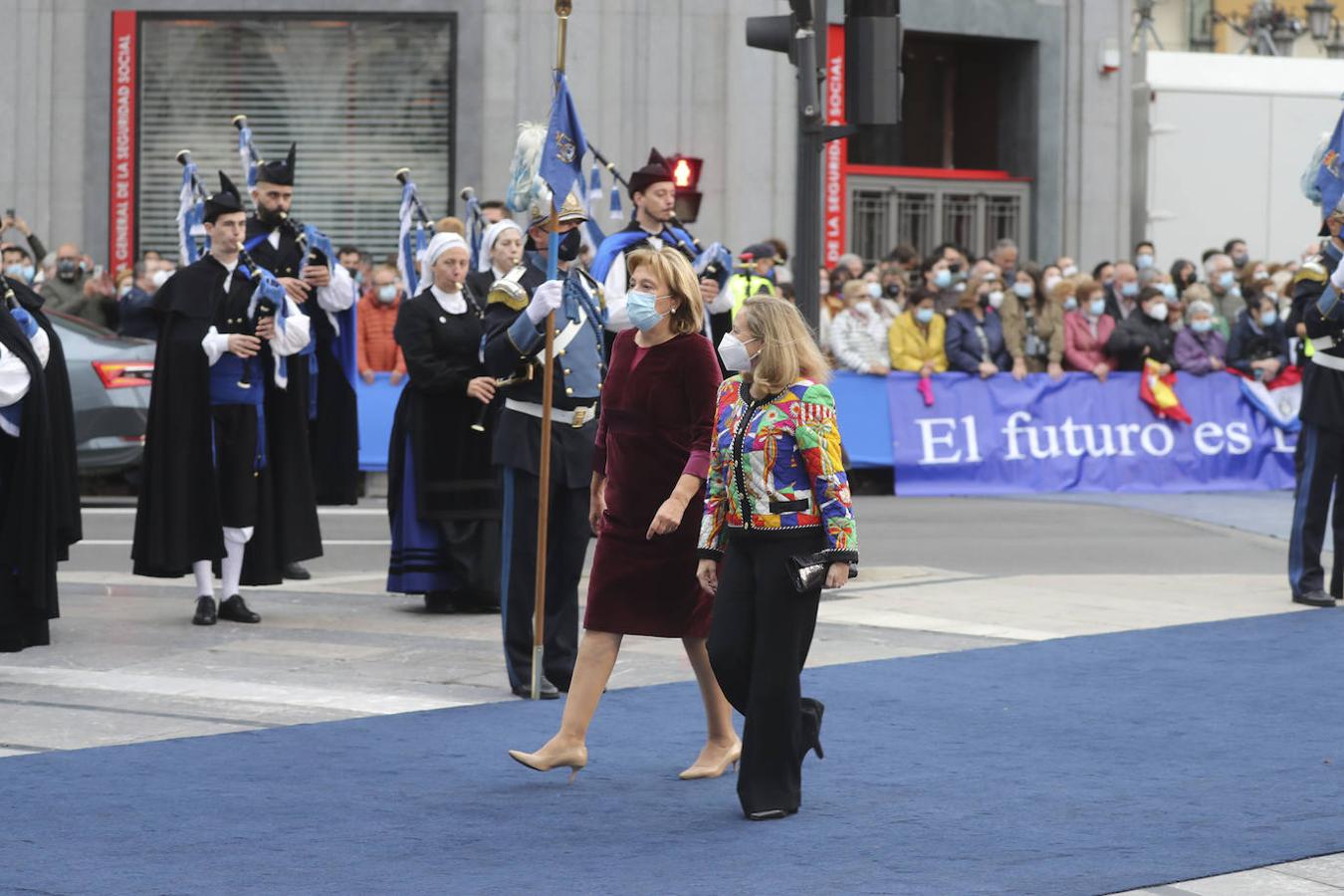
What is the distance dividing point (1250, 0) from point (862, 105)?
1448 inches

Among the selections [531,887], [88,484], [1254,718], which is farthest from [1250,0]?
[531,887]

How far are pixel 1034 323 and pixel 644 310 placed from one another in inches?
497

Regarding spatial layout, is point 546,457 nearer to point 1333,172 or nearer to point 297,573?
point 297,573

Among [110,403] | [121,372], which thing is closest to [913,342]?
[121,372]

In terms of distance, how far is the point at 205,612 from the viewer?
36.8 ft

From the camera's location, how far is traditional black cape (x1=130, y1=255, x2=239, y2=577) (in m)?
11.1

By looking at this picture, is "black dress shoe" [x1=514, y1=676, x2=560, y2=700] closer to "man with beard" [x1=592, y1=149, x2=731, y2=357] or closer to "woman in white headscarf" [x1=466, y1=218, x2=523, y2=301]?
"man with beard" [x1=592, y1=149, x2=731, y2=357]

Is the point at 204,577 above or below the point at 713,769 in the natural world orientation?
above

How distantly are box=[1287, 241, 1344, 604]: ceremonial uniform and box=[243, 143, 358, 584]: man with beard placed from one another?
4.93 meters

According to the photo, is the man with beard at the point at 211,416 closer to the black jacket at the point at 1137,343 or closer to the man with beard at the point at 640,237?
the man with beard at the point at 640,237

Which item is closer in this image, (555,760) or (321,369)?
(555,760)

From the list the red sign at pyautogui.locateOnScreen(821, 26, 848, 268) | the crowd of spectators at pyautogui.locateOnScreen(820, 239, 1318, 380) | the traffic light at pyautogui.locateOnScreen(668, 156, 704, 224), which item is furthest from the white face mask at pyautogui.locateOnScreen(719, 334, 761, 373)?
the red sign at pyautogui.locateOnScreen(821, 26, 848, 268)

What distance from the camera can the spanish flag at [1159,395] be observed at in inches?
781

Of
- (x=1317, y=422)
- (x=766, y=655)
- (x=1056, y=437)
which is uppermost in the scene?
(x=1317, y=422)
